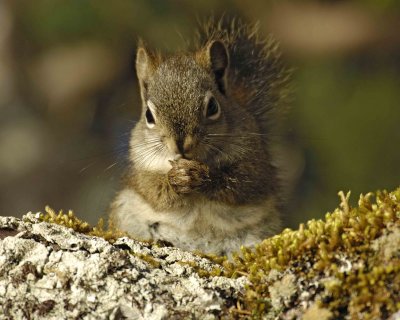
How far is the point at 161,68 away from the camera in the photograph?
8.63ft

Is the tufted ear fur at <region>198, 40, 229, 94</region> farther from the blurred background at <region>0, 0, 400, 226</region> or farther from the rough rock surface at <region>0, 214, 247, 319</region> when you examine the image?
the rough rock surface at <region>0, 214, 247, 319</region>

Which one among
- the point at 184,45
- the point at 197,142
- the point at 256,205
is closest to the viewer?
the point at 197,142

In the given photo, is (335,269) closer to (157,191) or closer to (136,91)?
(157,191)

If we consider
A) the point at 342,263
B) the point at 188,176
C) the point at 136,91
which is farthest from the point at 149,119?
the point at 342,263

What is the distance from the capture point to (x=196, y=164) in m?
2.38

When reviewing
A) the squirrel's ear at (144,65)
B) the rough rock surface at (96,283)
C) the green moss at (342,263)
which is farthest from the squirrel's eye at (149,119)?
the green moss at (342,263)

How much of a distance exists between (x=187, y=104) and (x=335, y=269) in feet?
4.00

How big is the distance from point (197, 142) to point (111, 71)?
2.44 metres

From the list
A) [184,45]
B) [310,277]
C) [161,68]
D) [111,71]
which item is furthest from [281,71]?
[310,277]

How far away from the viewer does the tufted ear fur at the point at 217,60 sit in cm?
A: 272

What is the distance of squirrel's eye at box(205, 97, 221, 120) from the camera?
252cm

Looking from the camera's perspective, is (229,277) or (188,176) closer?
(229,277)

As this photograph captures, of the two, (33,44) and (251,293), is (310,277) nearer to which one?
(251,293)

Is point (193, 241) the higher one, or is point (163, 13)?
point (163, 13)
